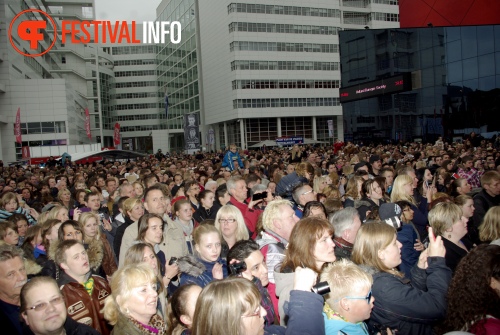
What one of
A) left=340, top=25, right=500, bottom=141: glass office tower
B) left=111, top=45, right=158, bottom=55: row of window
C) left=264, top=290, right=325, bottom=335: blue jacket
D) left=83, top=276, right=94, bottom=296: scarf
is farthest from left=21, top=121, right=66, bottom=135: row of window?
left=264, top=290, right=325, bottom=335: blue jacket

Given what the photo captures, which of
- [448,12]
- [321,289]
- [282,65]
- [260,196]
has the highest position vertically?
[282,65]

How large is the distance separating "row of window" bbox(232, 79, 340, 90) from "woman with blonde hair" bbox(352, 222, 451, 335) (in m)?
58.3

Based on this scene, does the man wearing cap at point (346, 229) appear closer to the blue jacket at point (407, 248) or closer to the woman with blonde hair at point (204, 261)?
the blue jacket at point (407, 248)

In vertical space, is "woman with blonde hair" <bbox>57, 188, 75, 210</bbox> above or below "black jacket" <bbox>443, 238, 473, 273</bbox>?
above

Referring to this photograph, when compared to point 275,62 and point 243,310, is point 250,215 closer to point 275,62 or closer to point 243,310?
point 243,310

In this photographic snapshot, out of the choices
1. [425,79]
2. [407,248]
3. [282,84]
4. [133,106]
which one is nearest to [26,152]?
[425,79]

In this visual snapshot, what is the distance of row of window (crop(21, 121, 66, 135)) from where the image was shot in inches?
2102

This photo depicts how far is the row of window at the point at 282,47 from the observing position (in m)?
59.9

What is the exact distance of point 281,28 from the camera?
6166 cm

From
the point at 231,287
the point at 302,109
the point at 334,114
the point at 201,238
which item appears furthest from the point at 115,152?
the point at 334,114

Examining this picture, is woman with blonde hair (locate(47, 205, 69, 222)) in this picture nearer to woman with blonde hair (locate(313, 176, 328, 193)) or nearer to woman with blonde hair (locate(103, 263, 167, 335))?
woman with blonde hair (locate(103, 263, 167, 335))

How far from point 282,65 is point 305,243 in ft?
201

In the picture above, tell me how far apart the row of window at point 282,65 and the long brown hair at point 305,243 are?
192 feet

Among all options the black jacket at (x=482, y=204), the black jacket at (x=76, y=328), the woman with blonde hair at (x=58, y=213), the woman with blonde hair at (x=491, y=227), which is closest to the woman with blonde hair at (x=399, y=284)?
the woman with blonde hair at (x=491, y=227)
